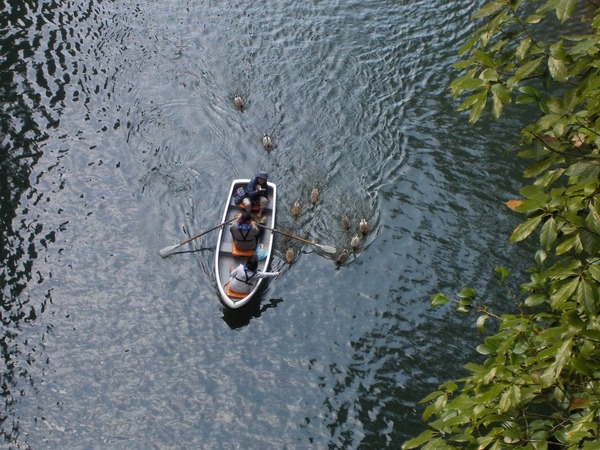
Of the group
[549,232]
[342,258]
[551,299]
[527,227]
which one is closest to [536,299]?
[551,299]

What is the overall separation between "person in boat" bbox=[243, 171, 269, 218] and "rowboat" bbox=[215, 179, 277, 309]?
144 mm

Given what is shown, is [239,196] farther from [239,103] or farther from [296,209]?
[239,103]

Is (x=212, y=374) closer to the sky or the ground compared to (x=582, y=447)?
closer to the ground

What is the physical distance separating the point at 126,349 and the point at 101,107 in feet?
30.3

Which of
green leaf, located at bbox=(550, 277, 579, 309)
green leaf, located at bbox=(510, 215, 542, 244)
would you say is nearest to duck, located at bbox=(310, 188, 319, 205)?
green leaf, located at bbox=(510, 215, 542, 244)

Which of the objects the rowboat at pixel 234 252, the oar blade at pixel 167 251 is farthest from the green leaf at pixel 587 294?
the oar blade at pixel 167 251

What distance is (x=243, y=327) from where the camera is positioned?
1770cm

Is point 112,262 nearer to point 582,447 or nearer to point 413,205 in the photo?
point 413,205

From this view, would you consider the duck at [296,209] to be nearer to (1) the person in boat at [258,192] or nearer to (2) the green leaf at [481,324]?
(1) the person in boat at [258,192]

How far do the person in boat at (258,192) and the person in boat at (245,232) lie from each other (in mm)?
1030

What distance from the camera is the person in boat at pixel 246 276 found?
17.4 meters

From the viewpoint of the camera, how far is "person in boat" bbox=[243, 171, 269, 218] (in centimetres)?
1947

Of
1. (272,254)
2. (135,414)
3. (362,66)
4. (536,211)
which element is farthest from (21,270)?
(536,211)

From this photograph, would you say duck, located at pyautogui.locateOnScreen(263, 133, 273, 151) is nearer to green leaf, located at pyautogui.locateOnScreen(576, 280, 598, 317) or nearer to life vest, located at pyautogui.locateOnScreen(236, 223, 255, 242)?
life vest, located at pyautogui.locateOnScreen(236, 223, 255, 242)
